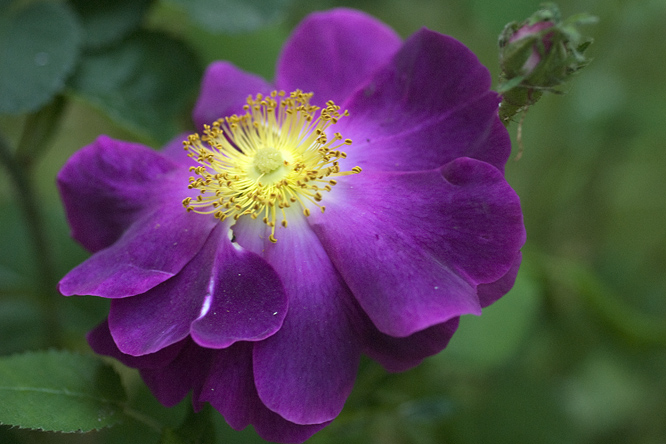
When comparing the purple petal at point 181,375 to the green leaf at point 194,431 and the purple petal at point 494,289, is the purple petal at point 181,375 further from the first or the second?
the purple petal at point 494,289

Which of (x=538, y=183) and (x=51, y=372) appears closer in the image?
(x=51, y=372)

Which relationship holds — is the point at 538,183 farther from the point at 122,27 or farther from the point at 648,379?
the point at 122,27

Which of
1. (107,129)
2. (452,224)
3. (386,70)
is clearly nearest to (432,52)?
(386,70)

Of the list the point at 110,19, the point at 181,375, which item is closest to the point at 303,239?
the point at 181,375

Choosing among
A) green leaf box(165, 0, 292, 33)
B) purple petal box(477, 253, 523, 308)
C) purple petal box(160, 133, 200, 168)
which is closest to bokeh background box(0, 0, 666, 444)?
green leaf box(165, 0, 292, 33)

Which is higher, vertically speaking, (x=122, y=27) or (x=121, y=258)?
(x=122, y=27)

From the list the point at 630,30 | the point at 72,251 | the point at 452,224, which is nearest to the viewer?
the point at 452,224

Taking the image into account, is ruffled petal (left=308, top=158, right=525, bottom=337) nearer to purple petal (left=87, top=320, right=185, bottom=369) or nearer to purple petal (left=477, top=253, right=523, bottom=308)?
purple petal (left=477, top=253, right=523, bottom=308)

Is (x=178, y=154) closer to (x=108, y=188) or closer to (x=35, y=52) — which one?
(x=108, y=188)
